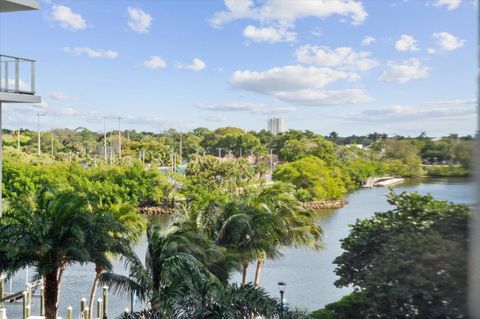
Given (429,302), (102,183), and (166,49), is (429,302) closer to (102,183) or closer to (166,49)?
(102,183)

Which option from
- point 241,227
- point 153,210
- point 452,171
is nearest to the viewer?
point 452,171

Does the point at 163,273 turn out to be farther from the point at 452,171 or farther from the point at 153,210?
the point at 153,210

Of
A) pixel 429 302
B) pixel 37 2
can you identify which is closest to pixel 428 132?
pixel 429 302

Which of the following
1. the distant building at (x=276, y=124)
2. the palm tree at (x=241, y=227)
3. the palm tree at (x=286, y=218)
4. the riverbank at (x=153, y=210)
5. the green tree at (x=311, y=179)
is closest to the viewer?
the palm tree at (x=241, y=227)

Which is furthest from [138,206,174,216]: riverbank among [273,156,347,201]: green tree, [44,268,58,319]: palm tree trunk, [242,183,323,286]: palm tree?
[44,268,58,319]: palm tree trunk

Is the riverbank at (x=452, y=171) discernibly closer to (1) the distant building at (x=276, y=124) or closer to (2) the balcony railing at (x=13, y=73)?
(2) the balcony railing at (x=13, y=73)

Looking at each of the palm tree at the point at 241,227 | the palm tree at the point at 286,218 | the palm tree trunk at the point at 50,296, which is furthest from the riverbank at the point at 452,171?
the palm tree at the point at 286,218

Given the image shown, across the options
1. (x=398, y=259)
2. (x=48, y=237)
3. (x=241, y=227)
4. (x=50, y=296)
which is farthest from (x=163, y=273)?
(x=241, y=227)
